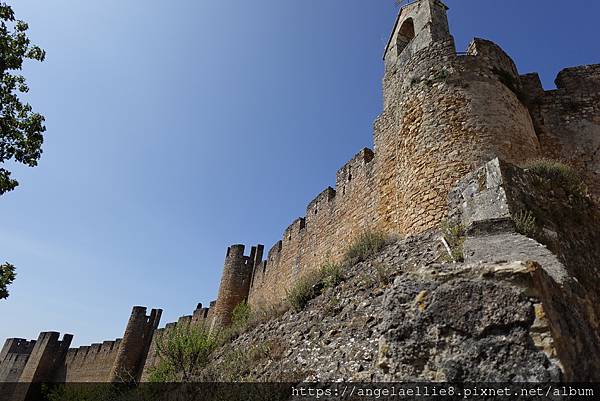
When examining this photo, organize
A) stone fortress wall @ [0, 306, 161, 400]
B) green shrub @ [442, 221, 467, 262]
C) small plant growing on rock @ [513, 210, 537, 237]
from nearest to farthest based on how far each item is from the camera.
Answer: small plant growing on rock @ [513, 210, 537, 237] < green shrub @ [442, 221, 467, 262] < stone fortress wall @ [0, 306, 161, 400]

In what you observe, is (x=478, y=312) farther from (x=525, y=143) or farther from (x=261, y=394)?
(x=525, y=143)

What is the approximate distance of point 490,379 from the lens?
204 centimetres

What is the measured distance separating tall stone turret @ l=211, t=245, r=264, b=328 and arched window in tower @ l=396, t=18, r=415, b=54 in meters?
13.8

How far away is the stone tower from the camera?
7.76m

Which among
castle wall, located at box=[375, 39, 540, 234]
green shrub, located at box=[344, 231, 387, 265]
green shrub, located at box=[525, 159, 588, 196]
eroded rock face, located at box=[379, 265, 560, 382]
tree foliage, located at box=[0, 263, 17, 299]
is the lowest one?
eroded rock face, located at box=[379, 265, 560, 382]

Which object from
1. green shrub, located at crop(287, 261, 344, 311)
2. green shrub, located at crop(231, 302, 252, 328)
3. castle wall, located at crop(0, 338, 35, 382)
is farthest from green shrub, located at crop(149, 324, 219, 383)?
castle wall, located at crop(0, 338, 35, 382)

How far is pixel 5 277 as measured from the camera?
24.9 ft

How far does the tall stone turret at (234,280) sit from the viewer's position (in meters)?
19.7

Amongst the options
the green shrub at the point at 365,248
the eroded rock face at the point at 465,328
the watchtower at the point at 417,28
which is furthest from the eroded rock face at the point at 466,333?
the watchtower at the point at 417,28

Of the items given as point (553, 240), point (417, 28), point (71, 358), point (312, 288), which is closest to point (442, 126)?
point (417, 28)

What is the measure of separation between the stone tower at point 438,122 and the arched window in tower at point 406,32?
3.16ft

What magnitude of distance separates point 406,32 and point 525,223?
30.4ft

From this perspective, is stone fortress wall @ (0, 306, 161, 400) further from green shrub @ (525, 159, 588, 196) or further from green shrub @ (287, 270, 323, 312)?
green shrub @ (525, 159, 588, 196)

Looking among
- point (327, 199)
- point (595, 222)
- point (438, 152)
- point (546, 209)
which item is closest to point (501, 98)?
point (438, 152)
